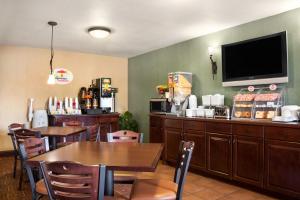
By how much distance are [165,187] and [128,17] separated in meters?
2.80

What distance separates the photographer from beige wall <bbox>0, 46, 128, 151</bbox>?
5.84 metres

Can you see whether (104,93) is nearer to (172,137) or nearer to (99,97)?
(99,97)

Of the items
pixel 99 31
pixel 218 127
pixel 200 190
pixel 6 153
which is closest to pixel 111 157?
pixel 200 190

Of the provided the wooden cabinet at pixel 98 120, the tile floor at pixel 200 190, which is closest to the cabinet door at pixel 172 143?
the tile floor at pixel 200 190

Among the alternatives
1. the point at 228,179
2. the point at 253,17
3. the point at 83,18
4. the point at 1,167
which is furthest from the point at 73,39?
the point at 228,179

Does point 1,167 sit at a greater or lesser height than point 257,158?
lesser

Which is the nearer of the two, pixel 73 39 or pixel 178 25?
pixel 178 25

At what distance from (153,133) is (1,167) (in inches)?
119

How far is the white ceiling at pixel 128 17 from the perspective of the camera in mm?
3494

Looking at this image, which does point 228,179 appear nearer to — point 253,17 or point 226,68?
point 226,68

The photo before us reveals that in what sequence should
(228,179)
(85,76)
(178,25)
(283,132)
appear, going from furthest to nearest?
(85,76), (178,25), (228,179), (283,132)

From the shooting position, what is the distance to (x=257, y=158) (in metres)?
3.45

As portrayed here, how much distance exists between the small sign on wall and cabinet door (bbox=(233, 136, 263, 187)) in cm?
417

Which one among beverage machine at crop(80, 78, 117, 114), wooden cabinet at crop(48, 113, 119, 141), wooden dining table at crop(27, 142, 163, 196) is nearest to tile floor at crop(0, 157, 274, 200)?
wooden dining table at crop(27, 142, 163, 196)
